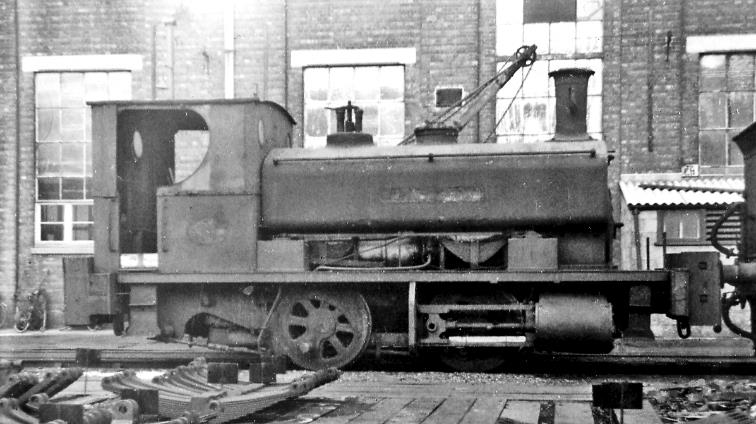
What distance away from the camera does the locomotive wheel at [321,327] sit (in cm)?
821

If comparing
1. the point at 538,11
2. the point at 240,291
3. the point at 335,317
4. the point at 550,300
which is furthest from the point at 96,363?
the point at 538,11

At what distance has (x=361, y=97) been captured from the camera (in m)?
14.3

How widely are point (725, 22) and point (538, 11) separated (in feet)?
8.85

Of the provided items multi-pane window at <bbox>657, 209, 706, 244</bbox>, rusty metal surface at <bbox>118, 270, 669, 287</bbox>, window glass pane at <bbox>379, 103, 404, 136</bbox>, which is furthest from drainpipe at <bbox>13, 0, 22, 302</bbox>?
multi-pane window at <bbox>657, 209, 706, 244</bbox>

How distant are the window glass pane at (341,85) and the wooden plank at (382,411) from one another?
29.5 ft

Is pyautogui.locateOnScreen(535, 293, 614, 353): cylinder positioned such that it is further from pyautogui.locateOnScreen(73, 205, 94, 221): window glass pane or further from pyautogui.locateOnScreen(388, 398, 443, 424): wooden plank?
pyautogui.locateOnScreen(73, 205, 94, 221): window glass pane

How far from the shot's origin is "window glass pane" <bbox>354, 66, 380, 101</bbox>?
47.0 feet

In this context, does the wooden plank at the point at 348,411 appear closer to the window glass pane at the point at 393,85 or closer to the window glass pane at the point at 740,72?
the window glass pane at the point at 393,85

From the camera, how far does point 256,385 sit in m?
5.57

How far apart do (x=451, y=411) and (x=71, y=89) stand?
11583 millimetres

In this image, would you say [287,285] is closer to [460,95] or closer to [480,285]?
[480,285]

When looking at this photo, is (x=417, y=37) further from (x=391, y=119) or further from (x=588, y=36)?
(x=588, y=36)

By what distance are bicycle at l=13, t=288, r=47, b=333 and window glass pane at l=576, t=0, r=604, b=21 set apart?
930 cm

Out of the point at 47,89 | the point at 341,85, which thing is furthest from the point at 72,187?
the point at 341,85
